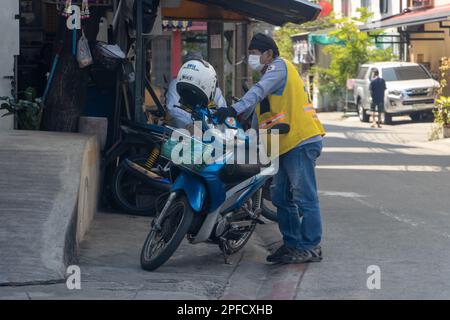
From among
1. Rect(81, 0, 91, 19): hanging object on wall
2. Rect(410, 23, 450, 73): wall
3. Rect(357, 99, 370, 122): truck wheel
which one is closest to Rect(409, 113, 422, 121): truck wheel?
Rect(357, 99, 370, 122): truck wheel

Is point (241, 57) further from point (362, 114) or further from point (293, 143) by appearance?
point (362, 114)

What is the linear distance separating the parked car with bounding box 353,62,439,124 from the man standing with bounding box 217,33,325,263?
25476mm

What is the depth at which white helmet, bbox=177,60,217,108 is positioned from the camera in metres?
8.82

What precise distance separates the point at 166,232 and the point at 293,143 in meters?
1.32

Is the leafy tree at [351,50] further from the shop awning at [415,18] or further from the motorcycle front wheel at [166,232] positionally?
the motorcycle front wheel at [166,232]

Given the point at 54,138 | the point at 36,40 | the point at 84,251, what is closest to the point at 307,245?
the point at 84,251

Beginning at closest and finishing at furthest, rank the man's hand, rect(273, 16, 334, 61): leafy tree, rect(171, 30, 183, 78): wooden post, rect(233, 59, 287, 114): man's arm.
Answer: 1. the man's hand
2. rect(233, 59, 287, 114): man's arm
3. rect(171, 30, 183, 78): wooden post
4. rect(273, 16, 334, 61): leafy tree

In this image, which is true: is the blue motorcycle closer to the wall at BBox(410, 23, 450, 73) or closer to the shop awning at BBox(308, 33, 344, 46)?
the wall at BBox(410, 23, 450, 73)

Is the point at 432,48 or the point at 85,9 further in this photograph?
the point at 432,48

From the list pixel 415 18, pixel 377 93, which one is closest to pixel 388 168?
pixel 377 93

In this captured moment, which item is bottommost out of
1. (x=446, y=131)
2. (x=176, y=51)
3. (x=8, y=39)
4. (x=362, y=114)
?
(x=446, y=131)

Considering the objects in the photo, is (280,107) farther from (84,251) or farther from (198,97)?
(84,251)

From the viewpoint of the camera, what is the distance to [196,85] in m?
8.82

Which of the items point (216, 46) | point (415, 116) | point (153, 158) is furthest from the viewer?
point (415, 116)
